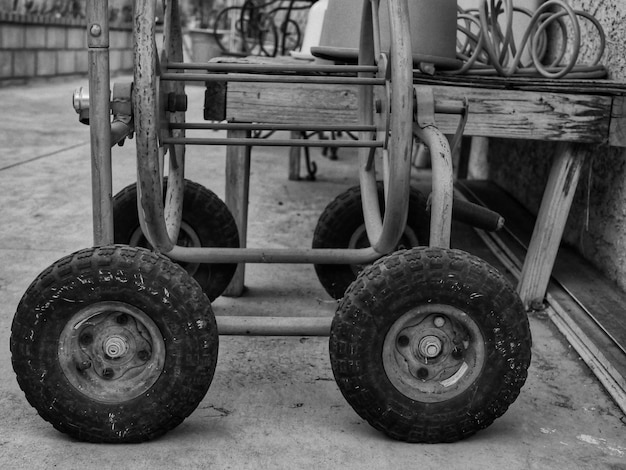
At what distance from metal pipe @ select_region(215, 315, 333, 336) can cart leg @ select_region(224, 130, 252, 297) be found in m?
0.83

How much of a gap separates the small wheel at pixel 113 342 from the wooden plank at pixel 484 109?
3.33ft

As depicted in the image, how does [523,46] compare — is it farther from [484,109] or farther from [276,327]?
[276,327]

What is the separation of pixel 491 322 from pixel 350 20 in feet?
4.73

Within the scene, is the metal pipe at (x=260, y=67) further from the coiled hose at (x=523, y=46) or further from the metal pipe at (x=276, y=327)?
the coiled hose at (x=523, y=46)

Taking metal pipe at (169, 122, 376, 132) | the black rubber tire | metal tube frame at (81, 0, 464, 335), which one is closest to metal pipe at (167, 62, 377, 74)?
metal tube frame at (81, 0, 464, 335)

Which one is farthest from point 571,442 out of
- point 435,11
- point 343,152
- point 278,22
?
point 278,22

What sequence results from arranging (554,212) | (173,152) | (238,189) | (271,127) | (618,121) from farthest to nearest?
(238,189) < (554,212) < (618,121) < (173,152) < (271,127)

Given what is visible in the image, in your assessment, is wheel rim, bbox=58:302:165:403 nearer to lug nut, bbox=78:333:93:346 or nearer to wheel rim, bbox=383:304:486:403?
lug nut, bbox=78:333:93:346

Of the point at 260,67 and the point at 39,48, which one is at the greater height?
the point at 260,67

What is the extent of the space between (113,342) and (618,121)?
1.62 metres

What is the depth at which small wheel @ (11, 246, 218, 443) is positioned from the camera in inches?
70.1

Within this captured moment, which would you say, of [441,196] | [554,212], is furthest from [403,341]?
[554,212]

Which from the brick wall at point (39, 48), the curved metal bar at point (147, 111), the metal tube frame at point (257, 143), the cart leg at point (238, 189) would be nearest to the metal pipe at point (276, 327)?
the metal tube frame at point (257, 143)

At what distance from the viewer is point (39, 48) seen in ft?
32.7
